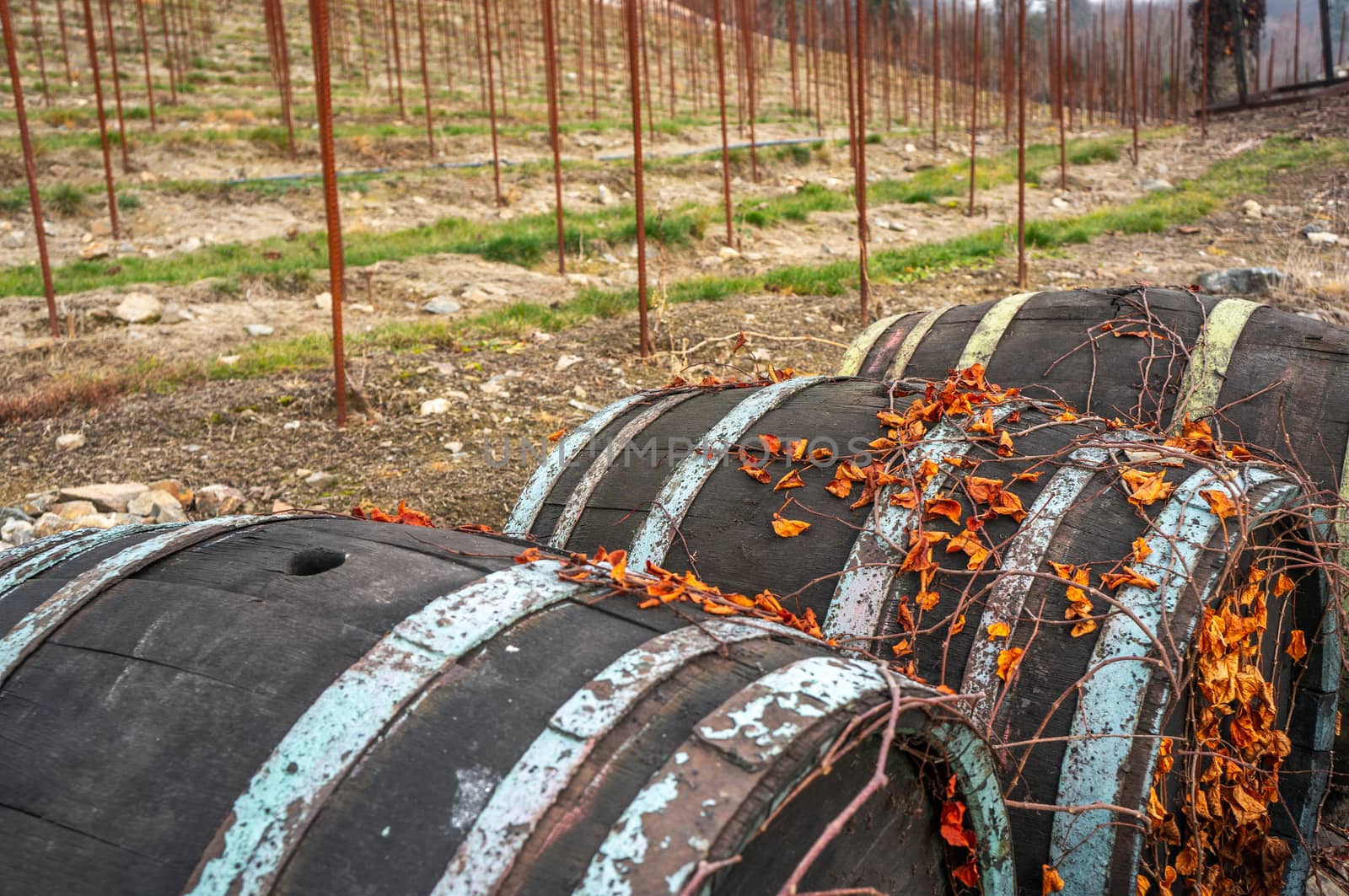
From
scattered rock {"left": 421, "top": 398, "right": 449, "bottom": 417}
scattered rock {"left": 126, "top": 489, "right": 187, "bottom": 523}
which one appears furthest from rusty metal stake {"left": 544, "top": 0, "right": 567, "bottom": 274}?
scattered rock {"left": 126, "top": 489, "right": 187, "bottom": 523}

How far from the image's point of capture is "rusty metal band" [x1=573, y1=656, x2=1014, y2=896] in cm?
105

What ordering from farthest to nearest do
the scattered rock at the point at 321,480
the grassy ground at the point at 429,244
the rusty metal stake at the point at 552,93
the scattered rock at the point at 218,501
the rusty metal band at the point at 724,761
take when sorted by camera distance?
the grassy ground at the point at 429,244
the rusty metal stake at the point at 552,93
the scattered rock at the point at 321,480
the scattered rock at the point at 218,501
the rusty metal band at the point at 724,761

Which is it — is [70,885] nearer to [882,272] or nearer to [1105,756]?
[1105,756]

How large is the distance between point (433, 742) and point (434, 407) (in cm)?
456

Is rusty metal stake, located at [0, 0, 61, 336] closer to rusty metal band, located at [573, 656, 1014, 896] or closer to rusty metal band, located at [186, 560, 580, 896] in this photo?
rusty metal band, located at [186, 560, 580, 896]

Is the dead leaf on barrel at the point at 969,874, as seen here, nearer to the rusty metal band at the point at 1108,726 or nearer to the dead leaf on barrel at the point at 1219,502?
the rusty metal band at the point at 1108,726

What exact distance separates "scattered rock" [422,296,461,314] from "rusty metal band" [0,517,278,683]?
6.37 meters

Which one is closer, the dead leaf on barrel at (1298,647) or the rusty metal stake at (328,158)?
the dead leaf on barrel at (1298,647)

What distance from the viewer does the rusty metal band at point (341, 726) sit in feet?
3.62

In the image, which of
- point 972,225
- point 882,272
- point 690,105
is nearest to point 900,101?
point 690,105

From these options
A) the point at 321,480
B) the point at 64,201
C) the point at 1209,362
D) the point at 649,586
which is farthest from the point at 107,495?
the point at 64,201

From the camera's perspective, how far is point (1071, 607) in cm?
181

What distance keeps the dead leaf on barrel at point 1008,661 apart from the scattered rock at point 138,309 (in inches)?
304

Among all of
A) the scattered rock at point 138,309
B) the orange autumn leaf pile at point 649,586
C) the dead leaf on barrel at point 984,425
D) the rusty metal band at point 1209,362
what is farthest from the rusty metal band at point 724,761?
the scattered rock at point 138,309
